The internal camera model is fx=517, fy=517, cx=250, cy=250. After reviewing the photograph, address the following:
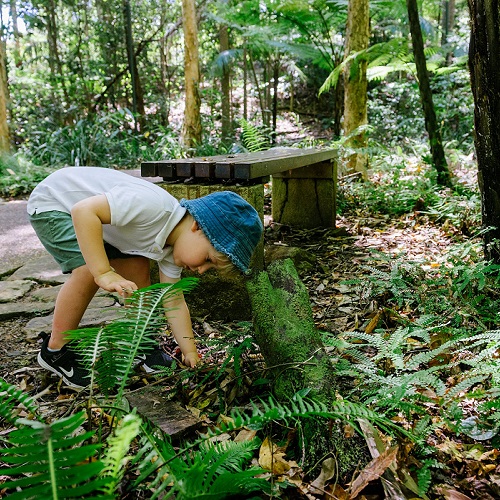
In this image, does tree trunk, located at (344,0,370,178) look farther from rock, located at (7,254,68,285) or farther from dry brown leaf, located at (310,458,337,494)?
dry brown leaf, located at (310,458,337,494)

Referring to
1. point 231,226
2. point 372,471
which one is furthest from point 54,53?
point 372,471

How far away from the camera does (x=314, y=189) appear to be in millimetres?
4863

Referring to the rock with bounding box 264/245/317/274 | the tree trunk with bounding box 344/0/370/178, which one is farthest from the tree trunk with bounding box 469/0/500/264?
the tree trunk with bounding box 344/0/370/178

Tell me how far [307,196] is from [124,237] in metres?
2.96

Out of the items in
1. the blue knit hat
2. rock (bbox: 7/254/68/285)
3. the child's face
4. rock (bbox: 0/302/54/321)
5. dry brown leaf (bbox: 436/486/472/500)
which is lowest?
dry brown leaf (bbox: 436/486/472/500)

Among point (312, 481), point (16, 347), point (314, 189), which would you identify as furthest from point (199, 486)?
point (314, 189)

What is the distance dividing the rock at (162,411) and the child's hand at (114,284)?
0.37 m

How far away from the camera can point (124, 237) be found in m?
2.16

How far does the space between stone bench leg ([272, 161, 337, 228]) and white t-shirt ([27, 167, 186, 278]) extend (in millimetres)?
2760

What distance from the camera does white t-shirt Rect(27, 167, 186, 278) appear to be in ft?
6.63

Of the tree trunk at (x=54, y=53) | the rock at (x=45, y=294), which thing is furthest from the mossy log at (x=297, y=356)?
the tree trunk at (x=54, y=53)

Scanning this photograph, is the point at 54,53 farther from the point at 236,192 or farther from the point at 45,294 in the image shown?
the point at 236,192

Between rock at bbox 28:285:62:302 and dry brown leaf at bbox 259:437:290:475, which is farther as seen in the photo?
rock at bbox 28:285:62:302

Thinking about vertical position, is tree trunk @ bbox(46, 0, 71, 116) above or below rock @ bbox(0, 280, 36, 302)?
above
